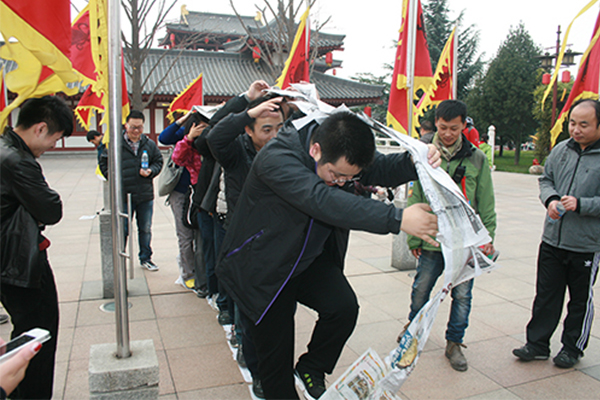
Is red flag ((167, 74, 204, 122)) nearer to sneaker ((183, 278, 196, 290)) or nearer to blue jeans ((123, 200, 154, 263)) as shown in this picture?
blue jeans ((123, 200, 154, 263))

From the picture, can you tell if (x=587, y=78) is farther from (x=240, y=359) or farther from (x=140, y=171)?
(x=140, y=171)

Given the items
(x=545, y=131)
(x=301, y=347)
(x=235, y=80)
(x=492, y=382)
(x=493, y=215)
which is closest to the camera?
(x=492, y=382)

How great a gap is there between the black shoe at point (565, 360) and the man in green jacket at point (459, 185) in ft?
2.10

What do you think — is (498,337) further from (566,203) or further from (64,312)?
(64,312)

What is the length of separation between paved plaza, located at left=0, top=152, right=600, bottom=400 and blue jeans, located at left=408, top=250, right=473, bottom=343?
0.24 meters

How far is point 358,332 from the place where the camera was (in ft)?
12.5

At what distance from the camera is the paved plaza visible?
296 centimetres

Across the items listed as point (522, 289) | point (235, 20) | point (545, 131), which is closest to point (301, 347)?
point (522, 289)

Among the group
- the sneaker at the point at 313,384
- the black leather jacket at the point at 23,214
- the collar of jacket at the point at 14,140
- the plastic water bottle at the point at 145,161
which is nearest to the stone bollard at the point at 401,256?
the plastic water bottle at the point at 145,161

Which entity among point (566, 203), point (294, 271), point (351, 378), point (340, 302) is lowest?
point (351, 378)

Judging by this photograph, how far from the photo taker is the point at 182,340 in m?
3.62

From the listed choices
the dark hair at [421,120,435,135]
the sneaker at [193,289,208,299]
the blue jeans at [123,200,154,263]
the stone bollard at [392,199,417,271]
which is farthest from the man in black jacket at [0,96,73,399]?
the dark hair at [421,120,435,135]

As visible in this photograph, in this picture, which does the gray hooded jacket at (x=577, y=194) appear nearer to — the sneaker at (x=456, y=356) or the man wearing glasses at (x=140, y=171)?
the sneaker at (x=456, y=356)

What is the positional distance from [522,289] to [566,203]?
85.2 inches
